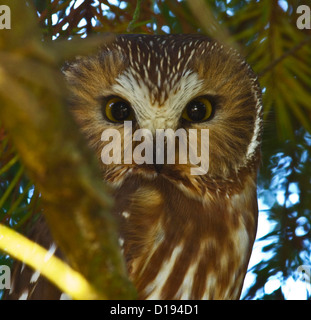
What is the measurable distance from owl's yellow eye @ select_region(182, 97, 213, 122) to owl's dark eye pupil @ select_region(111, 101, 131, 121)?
0.22 m

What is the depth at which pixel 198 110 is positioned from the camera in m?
2.21

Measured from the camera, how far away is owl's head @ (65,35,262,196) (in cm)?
211

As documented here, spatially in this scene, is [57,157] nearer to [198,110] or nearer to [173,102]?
[173,102]

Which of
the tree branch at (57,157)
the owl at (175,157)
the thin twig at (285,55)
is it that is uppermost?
the thin twig at (285,55)

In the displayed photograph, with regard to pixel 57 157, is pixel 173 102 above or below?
above

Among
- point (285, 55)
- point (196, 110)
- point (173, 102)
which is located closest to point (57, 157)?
point (173, 102)

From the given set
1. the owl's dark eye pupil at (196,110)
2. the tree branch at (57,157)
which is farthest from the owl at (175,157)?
the tree branch at (57,157)

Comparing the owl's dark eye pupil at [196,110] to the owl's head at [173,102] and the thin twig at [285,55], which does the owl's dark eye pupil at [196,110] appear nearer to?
the owl's head at [173,102]

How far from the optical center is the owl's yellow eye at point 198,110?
2.17 meters

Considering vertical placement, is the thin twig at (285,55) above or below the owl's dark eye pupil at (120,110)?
above

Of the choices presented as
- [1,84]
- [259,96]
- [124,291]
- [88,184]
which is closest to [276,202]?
[259,96]

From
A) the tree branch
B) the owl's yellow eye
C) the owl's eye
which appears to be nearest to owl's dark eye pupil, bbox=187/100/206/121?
the owl's yellow eye

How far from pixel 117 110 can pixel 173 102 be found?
8.5 inches

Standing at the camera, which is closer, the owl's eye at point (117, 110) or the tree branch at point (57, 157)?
the tree branch at point (57, 157)
